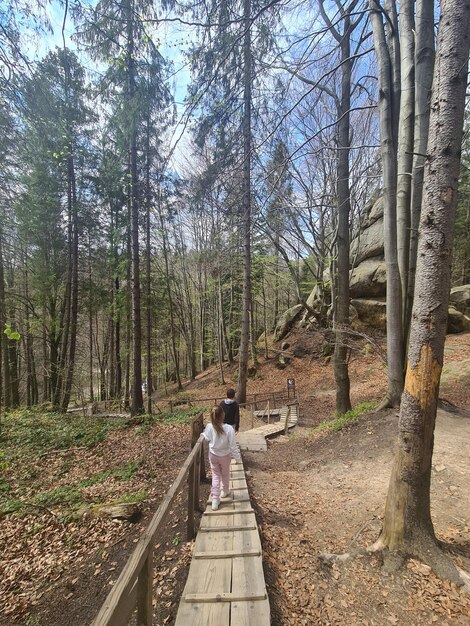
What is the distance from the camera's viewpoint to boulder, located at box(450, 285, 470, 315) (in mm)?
14945

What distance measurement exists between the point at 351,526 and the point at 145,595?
279 centimetres

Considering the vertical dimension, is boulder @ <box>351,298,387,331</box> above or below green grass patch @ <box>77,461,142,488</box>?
above

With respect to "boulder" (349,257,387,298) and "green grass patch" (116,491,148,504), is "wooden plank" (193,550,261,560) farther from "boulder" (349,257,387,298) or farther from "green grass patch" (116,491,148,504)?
"boulder" (349,257,387,298)

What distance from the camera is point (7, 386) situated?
1348 centimetres

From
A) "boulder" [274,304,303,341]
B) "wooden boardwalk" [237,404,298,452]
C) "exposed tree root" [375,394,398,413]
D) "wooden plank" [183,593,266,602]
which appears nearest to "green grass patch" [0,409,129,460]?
"wooden boardwalk" [237,404,298,452]

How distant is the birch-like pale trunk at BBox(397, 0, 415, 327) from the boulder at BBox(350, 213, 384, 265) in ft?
33.9

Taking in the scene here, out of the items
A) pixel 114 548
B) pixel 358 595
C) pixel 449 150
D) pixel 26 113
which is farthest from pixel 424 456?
pixel 26 113

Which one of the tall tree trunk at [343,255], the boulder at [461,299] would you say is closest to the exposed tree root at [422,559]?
the tall tree trunk at [343,255]

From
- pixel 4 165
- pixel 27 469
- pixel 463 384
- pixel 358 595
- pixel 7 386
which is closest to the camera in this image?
pixel 358 595

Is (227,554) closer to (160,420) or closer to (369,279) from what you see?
(160,420)

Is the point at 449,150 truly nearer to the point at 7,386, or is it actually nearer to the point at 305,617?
the point at 305,617

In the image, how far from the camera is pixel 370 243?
55.9ft

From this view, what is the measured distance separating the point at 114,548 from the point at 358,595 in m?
3.10

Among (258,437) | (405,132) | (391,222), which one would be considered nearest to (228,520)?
(258,437)
